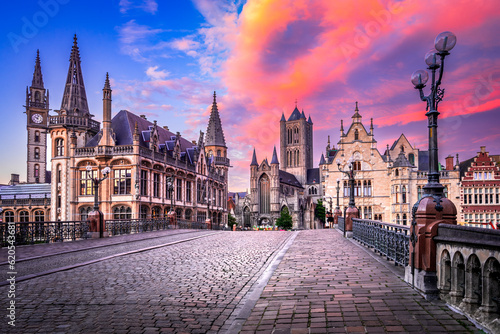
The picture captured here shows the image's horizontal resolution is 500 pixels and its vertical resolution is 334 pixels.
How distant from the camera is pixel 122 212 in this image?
143ft

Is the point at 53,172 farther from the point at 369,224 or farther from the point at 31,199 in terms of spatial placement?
the point at 369,224

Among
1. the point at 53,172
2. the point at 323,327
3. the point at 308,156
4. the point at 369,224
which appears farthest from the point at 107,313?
the point at 308,156

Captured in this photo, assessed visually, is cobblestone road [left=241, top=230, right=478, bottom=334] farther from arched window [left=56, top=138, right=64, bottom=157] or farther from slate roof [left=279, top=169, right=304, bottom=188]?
slate roof [left=279, top=169, right=304, bottom=188]

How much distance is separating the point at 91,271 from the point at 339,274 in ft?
19.9

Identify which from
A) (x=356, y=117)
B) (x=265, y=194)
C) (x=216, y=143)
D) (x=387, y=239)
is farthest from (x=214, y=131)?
(x=387, y=239)

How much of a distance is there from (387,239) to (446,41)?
18.6ft

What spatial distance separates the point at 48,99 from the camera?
96.8m

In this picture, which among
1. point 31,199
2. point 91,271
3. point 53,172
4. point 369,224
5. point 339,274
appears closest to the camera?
point 339,274

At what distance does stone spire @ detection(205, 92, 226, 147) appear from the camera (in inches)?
3118

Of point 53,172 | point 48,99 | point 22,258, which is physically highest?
point 48,99

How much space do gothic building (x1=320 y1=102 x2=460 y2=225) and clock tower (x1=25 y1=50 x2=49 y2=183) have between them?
65.5 m

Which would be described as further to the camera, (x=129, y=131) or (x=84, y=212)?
(x=129, y=131)

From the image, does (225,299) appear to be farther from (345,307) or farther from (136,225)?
(136,225)

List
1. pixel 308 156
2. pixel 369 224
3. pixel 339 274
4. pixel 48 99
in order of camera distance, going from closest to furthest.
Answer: pixel 339 274 → pixel 369 224 → pixel 48 99 → pixel 308 156
